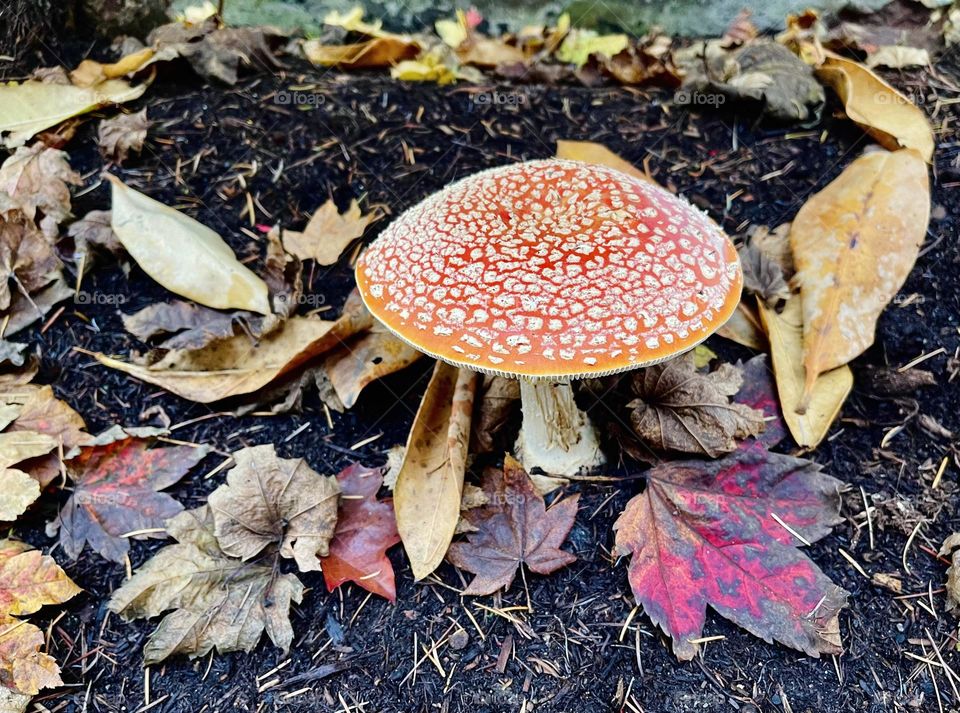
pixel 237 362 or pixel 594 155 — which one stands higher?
pixel 594 155

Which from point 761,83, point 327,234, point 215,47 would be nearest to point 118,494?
Answer: point 327,234

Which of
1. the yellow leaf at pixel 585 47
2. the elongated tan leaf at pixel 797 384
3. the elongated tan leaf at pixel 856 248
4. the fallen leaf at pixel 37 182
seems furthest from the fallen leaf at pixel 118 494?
the yellow leaf at pixel 585 47

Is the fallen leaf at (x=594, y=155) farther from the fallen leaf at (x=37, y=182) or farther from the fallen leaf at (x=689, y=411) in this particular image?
the fallen leaf at (x=37, y=182)

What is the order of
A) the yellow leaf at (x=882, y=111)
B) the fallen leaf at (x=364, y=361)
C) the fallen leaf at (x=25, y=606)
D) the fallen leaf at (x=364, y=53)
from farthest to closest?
the fallen leaf at (x=364, y=53), the yellow leaf at (x=882, y=111), the fallen leaf at (x=364, y=361), the fallen leaf at (x=25, y=606)

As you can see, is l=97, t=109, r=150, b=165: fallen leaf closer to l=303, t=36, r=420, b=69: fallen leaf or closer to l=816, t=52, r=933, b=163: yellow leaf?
l=303, t=36, r=420, b=69: fallen leaf

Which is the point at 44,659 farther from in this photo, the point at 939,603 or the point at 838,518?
the point at 939,603

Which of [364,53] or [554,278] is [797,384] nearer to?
[554,278]

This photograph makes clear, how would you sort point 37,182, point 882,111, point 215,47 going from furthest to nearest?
point 215,47
point 882,111
point 37,182

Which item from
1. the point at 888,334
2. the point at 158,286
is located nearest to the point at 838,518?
the point at 888,334
